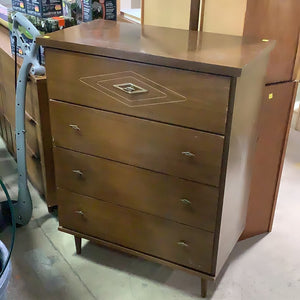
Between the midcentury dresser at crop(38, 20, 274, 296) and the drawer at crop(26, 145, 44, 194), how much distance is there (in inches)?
16.1

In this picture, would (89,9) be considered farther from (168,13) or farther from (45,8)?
(168,13)

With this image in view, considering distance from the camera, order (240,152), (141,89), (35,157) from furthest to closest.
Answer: (35,157) < (240,152) < (141,89)

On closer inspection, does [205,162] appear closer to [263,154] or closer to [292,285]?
[263,154]

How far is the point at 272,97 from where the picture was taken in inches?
66.5

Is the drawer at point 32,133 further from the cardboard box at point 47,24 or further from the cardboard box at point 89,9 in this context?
the cardboard box at point 89,9

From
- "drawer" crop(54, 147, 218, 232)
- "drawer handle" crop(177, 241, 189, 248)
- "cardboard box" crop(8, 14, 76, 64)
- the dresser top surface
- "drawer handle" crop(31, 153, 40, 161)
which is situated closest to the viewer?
the dresser top surface

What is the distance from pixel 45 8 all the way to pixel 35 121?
1.66 feet

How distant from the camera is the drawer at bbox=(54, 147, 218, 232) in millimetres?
1483

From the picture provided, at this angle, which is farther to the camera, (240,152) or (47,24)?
(47,24)

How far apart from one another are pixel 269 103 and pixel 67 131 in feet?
2.62

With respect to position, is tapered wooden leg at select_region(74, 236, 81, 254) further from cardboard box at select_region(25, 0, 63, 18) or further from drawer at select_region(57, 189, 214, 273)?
cardboard box at select_region(25, 0, 63, 18)

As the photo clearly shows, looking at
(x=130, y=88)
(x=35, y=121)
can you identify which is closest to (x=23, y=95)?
(x=35, y=121)

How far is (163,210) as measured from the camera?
5.13 ft

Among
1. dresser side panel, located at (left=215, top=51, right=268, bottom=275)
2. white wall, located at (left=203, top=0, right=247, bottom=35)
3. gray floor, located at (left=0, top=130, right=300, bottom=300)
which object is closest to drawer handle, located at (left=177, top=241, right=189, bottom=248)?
dresser side panel, located at (left=215, top=51, right=268, bottom=275)
